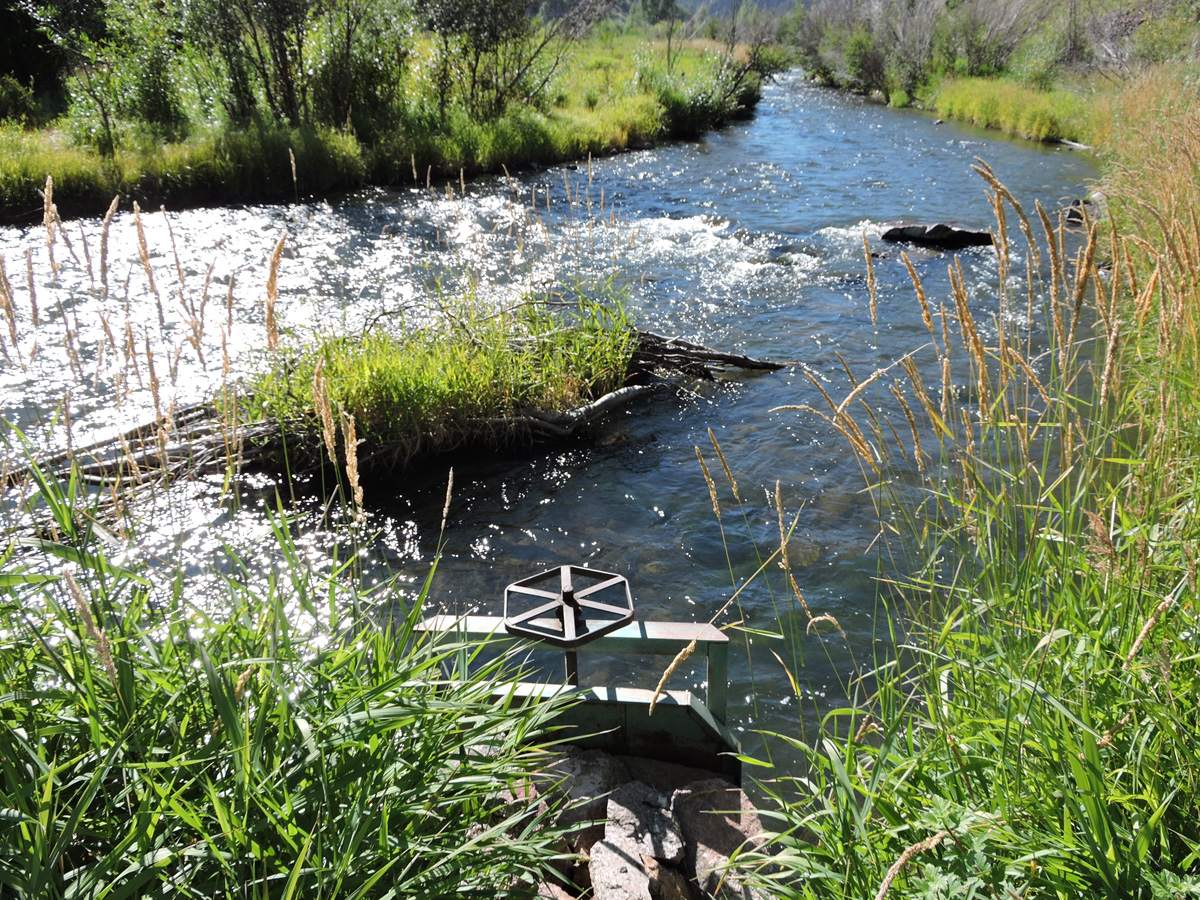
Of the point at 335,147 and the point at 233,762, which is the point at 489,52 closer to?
the point at 335,147

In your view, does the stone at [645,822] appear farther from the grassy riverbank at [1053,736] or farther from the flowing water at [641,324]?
the flowing water at [641,324]

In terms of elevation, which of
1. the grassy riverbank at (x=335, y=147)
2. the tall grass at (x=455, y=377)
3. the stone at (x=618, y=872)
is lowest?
the stone at (x=618, y=872)

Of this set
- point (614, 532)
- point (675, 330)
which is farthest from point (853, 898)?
point (675, 330)

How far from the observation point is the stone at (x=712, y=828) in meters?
2.36

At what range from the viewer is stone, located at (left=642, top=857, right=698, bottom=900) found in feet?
7.29

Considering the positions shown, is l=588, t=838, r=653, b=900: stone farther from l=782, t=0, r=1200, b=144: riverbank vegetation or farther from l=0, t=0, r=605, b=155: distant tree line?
l=782, t=0, r=1200, b=144: riverbank vegetation

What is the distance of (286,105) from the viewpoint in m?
14.0

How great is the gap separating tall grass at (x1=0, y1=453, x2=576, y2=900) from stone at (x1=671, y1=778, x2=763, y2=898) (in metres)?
0.67

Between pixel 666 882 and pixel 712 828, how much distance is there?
0.31 meters

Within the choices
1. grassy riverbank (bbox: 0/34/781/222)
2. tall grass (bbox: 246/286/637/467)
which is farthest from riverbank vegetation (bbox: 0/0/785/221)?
tall grass (bbox: 246/286/637/467)

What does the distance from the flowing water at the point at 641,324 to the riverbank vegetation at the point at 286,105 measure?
75cm

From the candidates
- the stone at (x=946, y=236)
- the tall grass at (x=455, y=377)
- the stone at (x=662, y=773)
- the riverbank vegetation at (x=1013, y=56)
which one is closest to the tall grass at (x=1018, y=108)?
the riverbank vegetation at (x=1013, y=56)

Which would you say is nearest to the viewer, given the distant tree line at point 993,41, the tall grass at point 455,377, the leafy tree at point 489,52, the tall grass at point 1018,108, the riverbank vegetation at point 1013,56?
the tall grass at point 455,377

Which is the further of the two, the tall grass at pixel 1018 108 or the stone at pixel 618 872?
the tall grass at pixel 1018 108
